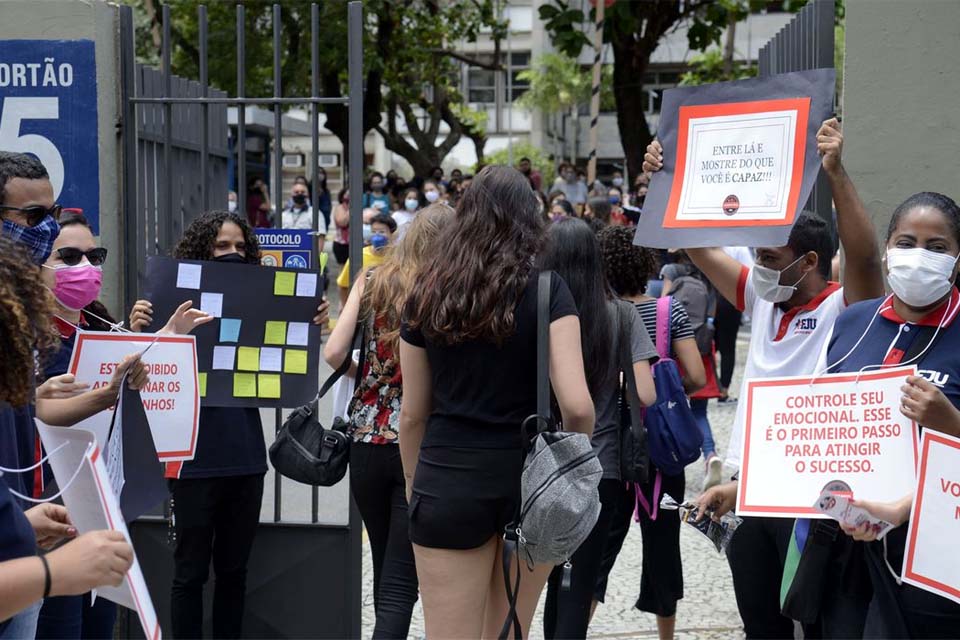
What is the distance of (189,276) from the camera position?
4.74m

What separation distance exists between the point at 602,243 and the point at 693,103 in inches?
54.3

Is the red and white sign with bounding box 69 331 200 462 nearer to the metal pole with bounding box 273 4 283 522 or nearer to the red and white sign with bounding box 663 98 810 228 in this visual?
the metal pole with bounding box 273 4 283 522

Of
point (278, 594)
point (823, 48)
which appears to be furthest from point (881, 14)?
point (278, 594)

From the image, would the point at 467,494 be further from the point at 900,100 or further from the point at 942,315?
the point at 900,100

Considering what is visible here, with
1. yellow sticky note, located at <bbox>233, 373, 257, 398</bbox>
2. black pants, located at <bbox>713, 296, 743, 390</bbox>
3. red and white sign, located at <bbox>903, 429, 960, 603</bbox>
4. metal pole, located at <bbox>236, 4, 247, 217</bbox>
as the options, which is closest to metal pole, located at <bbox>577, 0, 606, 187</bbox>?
black pants, located at <bbox>713, 296, 743, 390</bbox>

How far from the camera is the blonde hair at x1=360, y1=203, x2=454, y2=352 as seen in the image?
169 inches

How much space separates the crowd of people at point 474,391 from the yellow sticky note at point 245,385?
0.28ft

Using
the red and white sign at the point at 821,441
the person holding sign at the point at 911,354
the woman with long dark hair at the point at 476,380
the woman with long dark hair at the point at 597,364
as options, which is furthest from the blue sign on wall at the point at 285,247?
the person holding sign at the point at 911,354

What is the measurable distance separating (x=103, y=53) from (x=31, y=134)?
18.4 inches

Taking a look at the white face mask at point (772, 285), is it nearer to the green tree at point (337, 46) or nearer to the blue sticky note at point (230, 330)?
the blue sticky note at point (230, 330)

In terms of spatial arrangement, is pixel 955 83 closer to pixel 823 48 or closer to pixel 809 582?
pixel 823 48

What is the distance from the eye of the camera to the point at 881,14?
14.7 ft

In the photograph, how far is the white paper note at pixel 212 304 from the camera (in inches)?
188

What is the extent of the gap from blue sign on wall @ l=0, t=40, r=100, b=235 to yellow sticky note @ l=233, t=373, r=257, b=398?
0.92 meters
